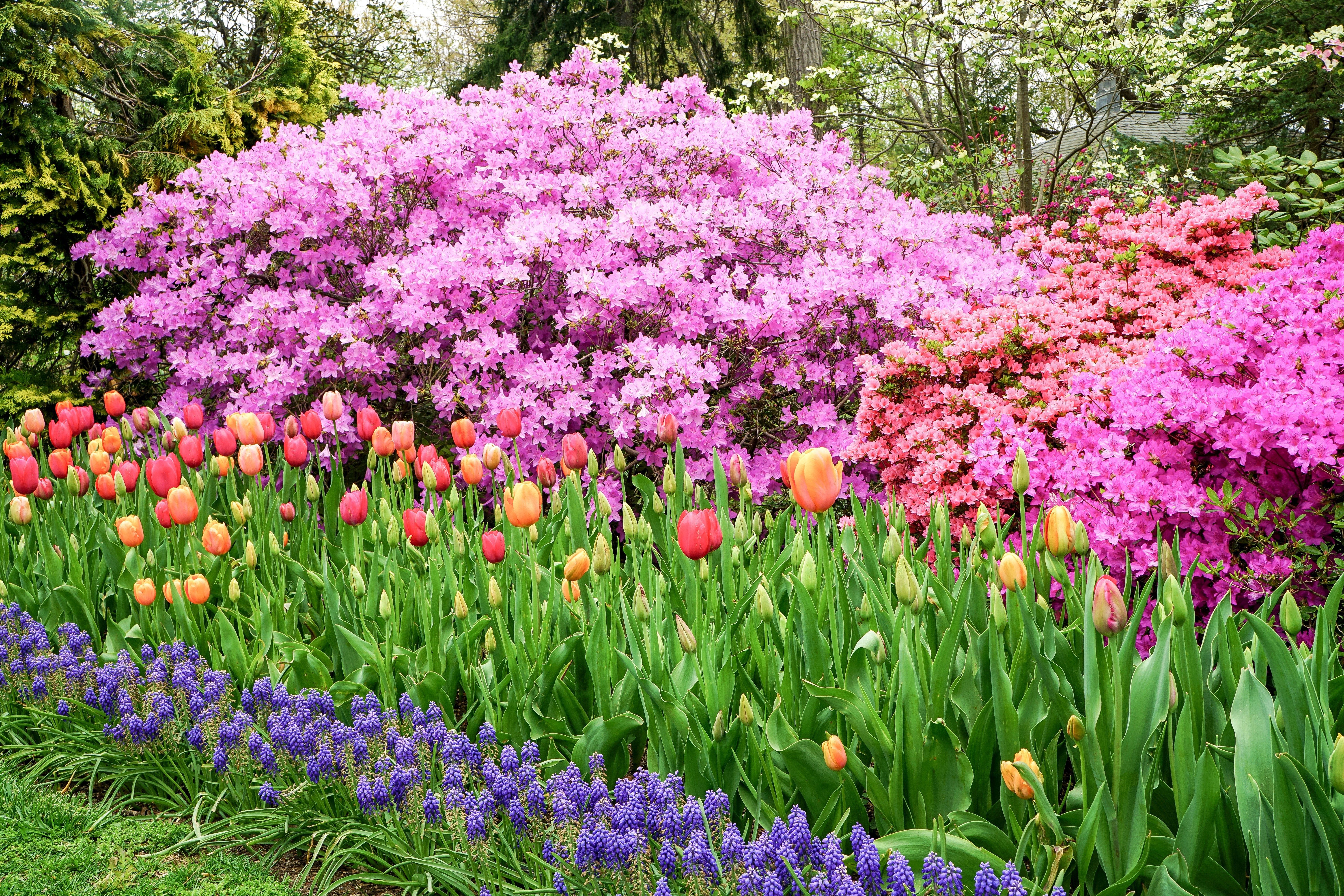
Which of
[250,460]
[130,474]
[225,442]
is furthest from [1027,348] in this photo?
[130,474]

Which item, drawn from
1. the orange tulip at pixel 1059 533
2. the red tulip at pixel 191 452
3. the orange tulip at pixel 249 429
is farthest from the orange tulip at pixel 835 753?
the red tulip at pixel 191 452

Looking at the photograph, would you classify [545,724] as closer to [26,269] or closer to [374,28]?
[26,269]

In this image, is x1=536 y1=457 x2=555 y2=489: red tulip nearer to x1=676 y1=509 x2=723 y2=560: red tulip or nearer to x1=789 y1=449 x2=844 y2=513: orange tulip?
x1=676 y1=509 x2=723 y2=560: red tulip

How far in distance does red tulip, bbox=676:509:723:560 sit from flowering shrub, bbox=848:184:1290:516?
1.47 meters

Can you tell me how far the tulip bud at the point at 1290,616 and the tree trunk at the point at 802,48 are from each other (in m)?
9.36

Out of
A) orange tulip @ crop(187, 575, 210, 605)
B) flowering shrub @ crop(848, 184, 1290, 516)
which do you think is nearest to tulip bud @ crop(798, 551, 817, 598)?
flowering shrub @ crop(848, 184, 1290, 516)

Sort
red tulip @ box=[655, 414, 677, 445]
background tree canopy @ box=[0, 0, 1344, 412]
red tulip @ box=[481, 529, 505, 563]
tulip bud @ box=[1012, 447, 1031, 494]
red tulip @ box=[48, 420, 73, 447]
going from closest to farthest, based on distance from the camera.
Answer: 1. tulip bud @ box=[1012, 447, 1031, 494]
2. red tulip @ box=[481, 529, 505, 563]
3. red tulip @ box=[655, 414, 677, 445]
4. red tulip @ box=[48, 420, 73, 447]
5. background tree canopy @ box=[0, 0, 1344, 412]

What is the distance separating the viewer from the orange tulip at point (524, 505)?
2453 mm

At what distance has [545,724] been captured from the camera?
7.12 feet

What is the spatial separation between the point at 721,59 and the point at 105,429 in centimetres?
960

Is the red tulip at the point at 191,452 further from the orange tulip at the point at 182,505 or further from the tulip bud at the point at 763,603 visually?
the tulip bud at the point at 763,603

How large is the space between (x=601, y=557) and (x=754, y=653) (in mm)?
424

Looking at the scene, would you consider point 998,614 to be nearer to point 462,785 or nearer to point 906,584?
point 906,584

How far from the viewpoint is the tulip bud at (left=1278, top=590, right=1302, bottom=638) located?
1783 millimetres
